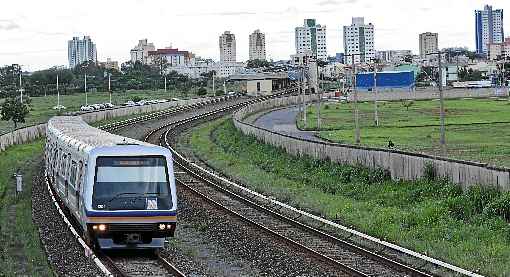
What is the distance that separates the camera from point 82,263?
18.8 metres

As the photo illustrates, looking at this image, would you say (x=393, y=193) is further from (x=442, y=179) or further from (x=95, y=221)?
(x=95, y=221)

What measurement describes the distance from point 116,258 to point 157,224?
1.32 m

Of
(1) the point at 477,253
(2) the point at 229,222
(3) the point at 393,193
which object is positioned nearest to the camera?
(1) the point at 477,253

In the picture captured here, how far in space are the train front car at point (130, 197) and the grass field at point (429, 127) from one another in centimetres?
2223

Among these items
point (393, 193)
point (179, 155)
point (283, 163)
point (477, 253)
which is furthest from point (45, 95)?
point (477, 253)

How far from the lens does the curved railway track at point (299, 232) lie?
17531mm

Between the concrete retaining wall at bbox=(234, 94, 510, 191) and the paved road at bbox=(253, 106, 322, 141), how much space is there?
793 inches

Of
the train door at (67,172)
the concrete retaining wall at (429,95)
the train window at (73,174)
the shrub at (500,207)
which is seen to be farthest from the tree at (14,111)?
the shrub at (500,207)

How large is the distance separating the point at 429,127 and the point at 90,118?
97.4 feet

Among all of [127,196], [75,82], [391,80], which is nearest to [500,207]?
[127,196]

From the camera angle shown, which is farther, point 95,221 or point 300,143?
point 300,143

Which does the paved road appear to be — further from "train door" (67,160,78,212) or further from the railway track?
the railway track

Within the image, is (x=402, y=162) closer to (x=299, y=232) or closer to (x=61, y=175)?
(x=299, y=232)

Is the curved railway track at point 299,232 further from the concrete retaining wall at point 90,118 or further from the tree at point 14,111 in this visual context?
the tree at point 14,111
